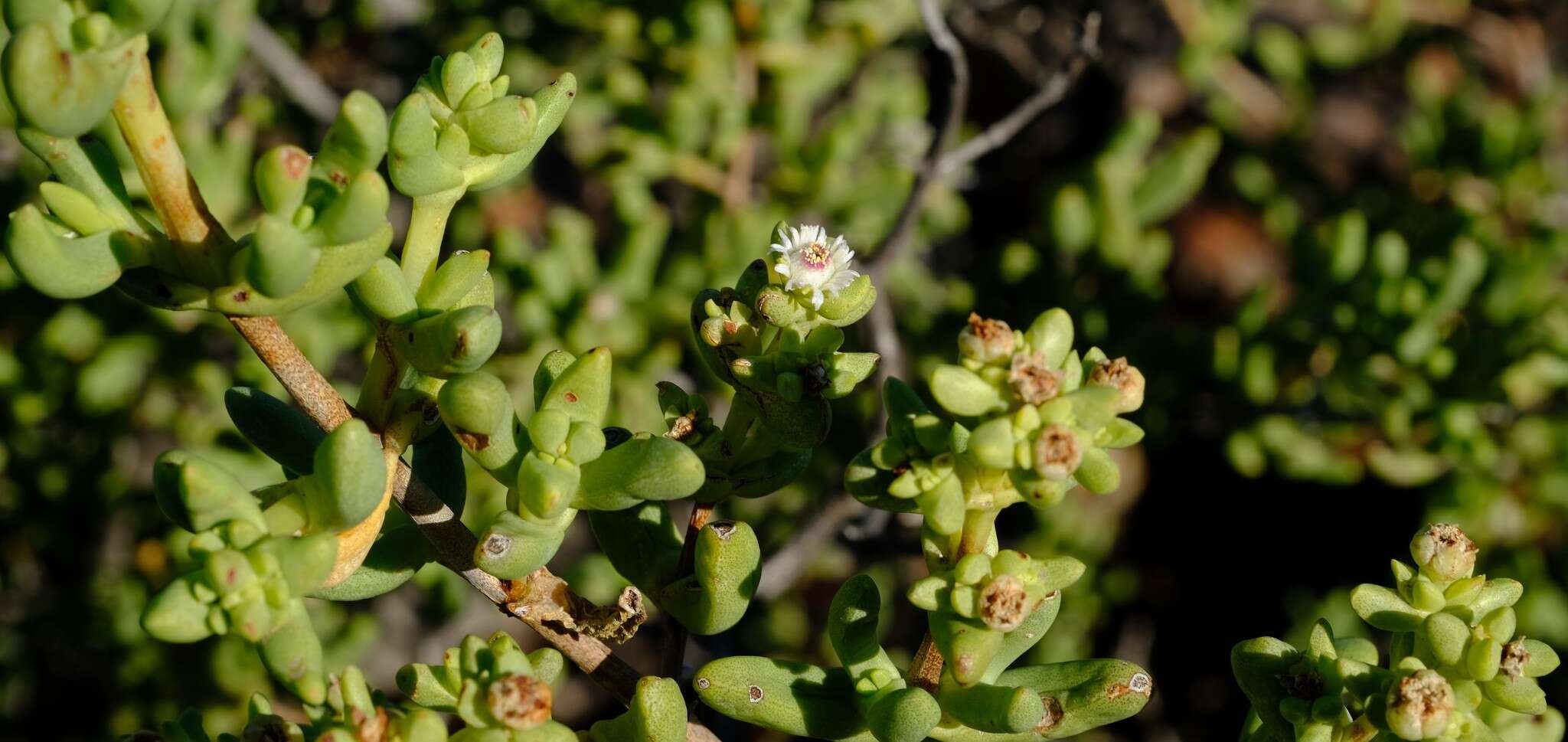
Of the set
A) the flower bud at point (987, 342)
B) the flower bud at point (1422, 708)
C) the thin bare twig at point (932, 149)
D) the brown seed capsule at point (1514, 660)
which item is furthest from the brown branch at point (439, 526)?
the thin bare twig at point (932, 149)

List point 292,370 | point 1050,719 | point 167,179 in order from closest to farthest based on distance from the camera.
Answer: point 167,179, point 292,370, point 1050,719

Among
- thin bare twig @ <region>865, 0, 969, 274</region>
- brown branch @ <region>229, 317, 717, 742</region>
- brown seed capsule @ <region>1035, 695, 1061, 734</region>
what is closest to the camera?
brown branch @ <region>229, 317, 717, 742</region>

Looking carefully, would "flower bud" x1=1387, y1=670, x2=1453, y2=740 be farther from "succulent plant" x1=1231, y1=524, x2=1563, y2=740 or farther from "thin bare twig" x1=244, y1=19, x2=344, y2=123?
"thin bare twig" x1=244, y1=19, x2=344, y2=123

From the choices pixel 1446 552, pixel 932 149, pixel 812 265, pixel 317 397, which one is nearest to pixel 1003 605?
pixel 812 265

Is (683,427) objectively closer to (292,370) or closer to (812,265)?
(812,265)

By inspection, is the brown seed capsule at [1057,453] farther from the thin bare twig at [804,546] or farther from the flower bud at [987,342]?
the thin bare twig at [804,546]

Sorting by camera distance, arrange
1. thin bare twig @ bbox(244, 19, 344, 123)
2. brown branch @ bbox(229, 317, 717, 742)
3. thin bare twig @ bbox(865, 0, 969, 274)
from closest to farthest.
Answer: brown branch @ bbox(229, 317, 717, 742) → thin bare twig @ bbox(865, 0, 969, 274) → thin bare twig @ bbox(244, 19, 344, 123)

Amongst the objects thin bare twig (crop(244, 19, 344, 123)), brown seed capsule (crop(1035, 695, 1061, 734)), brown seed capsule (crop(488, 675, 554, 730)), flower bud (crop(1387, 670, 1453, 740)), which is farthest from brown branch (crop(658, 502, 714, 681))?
thin bare twig (crop(244, 19, 344, 123))
